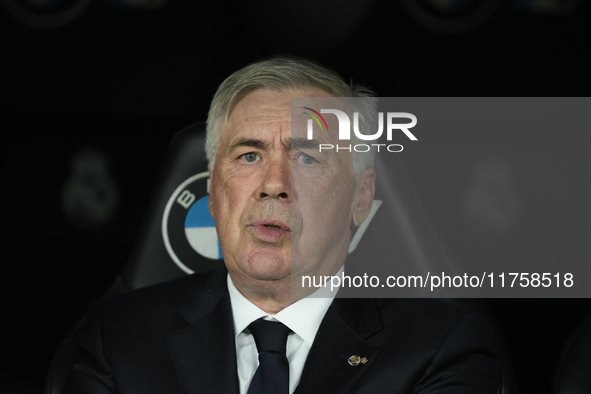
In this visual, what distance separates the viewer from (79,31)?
226 cm

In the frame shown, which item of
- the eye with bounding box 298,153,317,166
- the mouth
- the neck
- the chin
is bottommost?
the neck

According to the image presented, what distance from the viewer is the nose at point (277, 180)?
1479 millimetres

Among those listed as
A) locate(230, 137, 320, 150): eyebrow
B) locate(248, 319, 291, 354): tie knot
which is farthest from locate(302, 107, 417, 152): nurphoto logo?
locate(248, 319, 291, 354): tie knot

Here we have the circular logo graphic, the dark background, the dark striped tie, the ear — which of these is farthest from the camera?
the dark background

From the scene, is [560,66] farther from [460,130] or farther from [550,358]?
[550,358]

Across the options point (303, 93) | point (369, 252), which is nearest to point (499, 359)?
point (369, 252)

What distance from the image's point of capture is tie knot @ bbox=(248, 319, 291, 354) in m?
1.46

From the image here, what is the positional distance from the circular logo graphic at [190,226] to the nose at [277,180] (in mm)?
306

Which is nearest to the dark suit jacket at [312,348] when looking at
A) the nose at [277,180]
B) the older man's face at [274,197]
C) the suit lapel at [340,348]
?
the suit lapel at [340,348]

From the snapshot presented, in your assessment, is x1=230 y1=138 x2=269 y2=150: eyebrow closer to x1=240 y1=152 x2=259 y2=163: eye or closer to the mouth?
x1=240 y1=152 x2=259 y2=163: eye

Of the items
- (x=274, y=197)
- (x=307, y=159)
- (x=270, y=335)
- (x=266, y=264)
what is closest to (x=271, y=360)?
(x=270, y=335)

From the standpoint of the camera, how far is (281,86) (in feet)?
5.30

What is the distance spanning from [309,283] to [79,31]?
4.25ft

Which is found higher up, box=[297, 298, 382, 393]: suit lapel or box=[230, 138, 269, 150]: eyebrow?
box=[230, 138, 269, 150]: eyebrow
